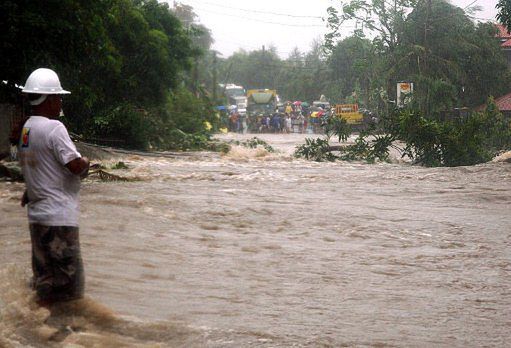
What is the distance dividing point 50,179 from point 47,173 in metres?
0.04

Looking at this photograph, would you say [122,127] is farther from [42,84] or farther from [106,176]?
[42,84]

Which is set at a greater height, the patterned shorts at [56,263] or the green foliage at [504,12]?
the green foliage at [504,12]

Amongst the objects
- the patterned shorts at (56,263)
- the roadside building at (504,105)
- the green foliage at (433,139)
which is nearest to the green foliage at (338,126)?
the green foliage at (433,139)

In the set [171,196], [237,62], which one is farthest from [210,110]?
[237,62]

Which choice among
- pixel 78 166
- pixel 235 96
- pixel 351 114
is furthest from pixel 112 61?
pixel 235 96

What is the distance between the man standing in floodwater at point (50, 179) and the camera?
17.9 feet

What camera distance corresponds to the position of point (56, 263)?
5.61 meters

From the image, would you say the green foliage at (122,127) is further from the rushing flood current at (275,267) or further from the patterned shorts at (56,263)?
the patterned shorts at (56,263)

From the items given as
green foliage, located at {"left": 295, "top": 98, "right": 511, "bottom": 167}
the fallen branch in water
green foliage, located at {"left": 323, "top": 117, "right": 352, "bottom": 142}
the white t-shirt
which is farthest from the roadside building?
the white t-shirt

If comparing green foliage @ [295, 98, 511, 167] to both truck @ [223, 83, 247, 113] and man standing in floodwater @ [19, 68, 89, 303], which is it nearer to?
man standing in floodwater @ [19, 68, 89, 303]

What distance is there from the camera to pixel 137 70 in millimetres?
30906

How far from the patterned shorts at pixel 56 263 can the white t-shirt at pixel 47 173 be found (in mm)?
77

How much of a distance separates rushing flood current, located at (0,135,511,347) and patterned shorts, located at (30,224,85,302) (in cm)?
17

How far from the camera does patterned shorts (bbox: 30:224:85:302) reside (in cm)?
554
